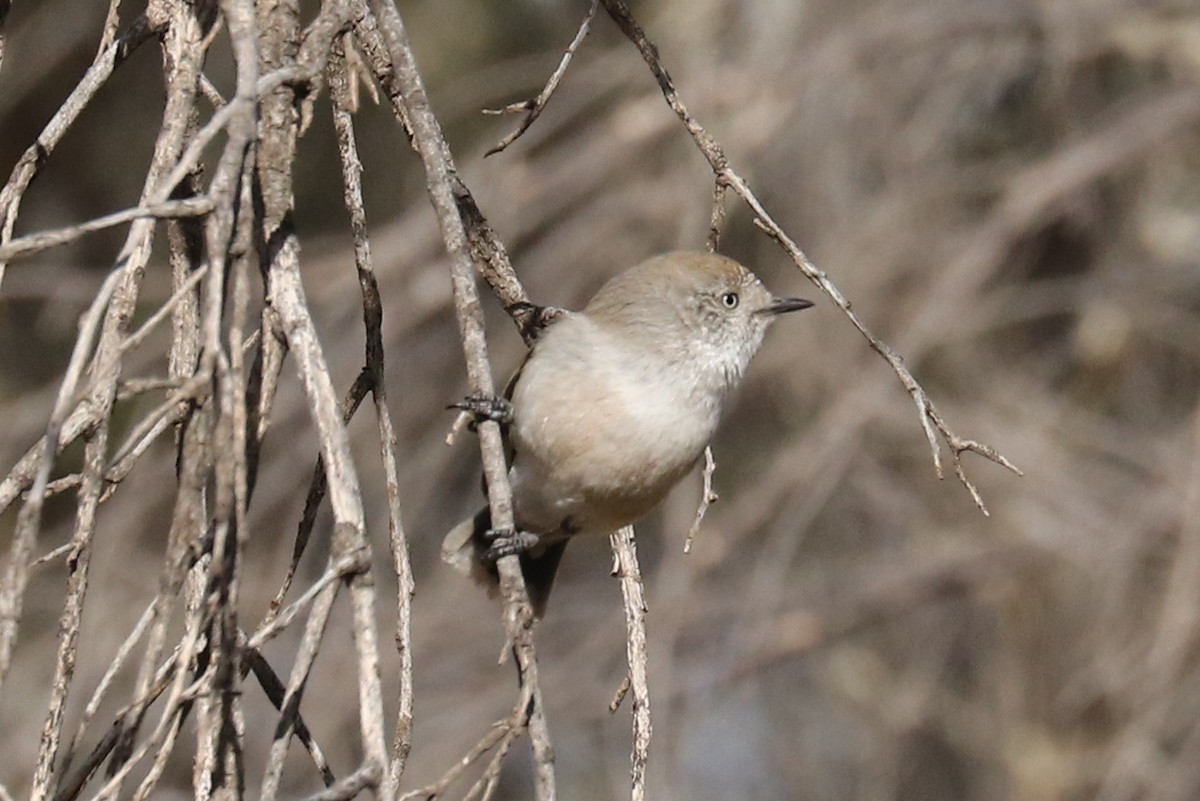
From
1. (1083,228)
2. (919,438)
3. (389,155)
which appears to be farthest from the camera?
(389,155)

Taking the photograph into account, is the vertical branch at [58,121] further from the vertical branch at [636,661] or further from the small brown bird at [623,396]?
the small brown bird at [623,396]

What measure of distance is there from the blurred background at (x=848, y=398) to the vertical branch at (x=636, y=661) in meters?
1.74

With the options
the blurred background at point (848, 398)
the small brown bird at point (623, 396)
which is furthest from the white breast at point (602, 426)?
the blurred background at point (848, 398)

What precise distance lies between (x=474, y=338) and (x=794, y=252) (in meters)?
0.50

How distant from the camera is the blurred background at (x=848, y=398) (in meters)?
4.89

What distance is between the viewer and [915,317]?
5.38 meters

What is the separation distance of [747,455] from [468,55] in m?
2.31

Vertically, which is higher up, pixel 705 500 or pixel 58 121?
pixel 58 121

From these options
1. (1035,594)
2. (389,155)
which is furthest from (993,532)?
(389,155)

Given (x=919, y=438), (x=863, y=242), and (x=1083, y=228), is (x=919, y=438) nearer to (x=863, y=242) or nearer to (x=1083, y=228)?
(x=863, y=242)

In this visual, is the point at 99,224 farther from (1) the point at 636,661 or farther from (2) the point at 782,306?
(2) the point at 782,306

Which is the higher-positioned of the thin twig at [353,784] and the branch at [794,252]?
the branch at [794,252]

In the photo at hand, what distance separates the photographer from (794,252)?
2211mm

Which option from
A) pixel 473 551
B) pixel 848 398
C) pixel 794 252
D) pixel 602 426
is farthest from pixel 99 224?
pixel 848 398
